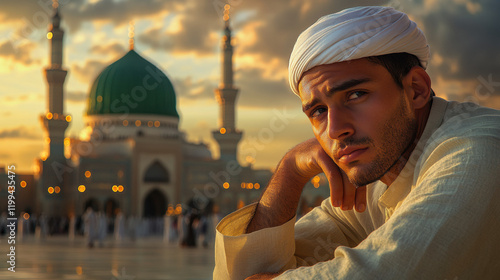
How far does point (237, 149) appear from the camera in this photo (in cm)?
3053

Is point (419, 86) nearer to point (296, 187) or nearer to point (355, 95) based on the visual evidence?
point (355, 95)

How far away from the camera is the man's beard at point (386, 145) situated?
0.99 metres

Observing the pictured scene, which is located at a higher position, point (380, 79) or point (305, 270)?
point (380, 79)

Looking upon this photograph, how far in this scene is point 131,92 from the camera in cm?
3148

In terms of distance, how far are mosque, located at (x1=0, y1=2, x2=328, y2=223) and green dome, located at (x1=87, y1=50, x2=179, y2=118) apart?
0.15 ft

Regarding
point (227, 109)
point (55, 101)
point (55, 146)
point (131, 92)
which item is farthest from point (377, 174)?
point (131, 92)

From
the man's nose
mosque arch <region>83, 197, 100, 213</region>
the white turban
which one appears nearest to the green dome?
mosque arch <region>83, 197, 100, 213</region>

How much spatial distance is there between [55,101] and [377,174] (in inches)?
1115

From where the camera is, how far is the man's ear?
3.45 feet

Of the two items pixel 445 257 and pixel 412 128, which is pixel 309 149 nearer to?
pixel 412 128

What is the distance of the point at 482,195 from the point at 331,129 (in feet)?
0.83

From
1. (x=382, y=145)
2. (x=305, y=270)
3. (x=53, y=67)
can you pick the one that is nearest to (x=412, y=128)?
(x=382, y=145)

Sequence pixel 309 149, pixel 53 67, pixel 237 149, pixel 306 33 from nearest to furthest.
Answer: pixel 306 33 < pixel 309 149 < pixel 53 67 < pixel 237 149

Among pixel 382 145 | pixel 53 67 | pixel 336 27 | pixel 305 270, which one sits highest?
pixel 53 67
